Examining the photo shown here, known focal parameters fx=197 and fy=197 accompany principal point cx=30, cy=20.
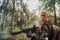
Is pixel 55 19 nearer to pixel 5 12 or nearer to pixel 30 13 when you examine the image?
pixel 30 13

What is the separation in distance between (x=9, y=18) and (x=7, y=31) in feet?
0.46

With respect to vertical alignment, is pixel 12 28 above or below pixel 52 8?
below

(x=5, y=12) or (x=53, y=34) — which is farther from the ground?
(x=5, y=12)

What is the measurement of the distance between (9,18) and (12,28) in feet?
0.37

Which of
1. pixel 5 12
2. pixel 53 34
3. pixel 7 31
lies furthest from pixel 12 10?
pixel 53 34

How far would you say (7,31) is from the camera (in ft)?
6.83

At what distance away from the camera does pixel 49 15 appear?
202 cm

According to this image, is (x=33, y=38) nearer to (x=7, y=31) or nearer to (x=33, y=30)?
(x=33, y=30)

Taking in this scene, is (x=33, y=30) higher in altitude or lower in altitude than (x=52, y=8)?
lower

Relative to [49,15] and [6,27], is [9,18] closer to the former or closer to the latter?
[6,27]

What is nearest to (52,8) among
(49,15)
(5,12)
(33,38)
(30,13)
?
(49,15)

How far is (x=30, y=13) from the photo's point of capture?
6.72 ft

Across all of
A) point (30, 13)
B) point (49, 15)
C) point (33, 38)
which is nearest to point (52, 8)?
point (49, 15)

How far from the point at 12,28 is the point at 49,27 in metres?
0.39
